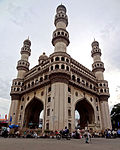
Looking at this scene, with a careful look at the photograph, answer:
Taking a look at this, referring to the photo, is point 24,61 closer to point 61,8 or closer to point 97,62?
point 61,8

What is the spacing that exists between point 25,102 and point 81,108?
1809 centimetres

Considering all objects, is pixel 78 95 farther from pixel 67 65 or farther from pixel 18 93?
pixel 18 93

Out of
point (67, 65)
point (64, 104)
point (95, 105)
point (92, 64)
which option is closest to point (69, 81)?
point (67, 65)

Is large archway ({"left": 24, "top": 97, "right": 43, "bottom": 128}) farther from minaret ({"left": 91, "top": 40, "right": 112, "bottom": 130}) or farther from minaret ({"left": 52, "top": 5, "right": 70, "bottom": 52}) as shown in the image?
minaret ({"left": 91, "top": 40, "right": 112, "bottom": 130})

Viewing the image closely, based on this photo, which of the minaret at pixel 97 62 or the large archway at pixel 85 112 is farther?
the minaret at pixel 97 62

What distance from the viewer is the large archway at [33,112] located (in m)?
39.8

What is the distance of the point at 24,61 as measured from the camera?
50219mm

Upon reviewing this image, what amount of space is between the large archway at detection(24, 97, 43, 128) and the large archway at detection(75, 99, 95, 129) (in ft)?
41.0

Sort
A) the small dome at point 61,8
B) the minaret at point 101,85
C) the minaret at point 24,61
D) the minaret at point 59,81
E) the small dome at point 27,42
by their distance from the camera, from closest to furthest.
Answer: the minaret at point 59,81, the minaret at point 101,85, the small dome at point 61,8, the minaret at point 24,61, the small dome at point 27,42

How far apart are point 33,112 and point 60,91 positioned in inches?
705

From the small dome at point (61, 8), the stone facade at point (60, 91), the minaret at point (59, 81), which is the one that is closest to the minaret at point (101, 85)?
the stone facade at point (60, 91)

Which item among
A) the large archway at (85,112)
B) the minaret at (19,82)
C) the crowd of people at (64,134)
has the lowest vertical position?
the crowd of people at (64,134)

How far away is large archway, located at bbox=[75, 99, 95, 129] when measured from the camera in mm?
39903

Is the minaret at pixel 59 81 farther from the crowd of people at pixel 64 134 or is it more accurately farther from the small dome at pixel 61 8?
the small dome at pixel 61 8
